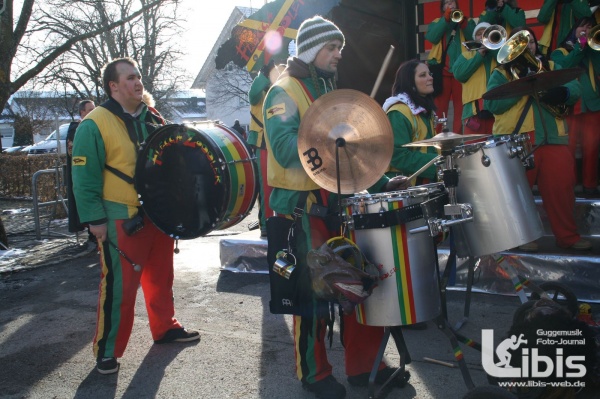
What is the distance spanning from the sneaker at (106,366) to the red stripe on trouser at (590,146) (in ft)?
16.1

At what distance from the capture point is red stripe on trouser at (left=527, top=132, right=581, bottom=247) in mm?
4816

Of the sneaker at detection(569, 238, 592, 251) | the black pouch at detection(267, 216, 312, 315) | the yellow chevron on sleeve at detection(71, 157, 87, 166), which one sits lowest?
the sneaker at detection(569, 238, 592, 251)

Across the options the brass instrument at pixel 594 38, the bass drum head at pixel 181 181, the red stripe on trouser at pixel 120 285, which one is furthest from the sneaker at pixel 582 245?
the red stripe on trouser at pixel 120 285

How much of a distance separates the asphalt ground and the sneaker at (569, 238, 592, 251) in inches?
27.2

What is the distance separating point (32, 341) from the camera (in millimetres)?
4508

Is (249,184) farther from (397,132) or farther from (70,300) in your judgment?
(70,300)

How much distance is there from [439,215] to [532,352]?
0.81 meters

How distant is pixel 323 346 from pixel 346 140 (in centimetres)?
125

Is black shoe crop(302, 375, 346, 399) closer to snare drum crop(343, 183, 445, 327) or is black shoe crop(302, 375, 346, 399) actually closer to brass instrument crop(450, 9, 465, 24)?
snare drum crop(343, 183, 445, 327)

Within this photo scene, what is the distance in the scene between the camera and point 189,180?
4086mm

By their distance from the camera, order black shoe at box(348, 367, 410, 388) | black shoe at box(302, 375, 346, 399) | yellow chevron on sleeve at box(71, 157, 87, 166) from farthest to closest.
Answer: yellow chevron on sleeve at box(71, 157, 87, 166) → black shoe at box(348, 367, 410, 388) → black shoe at box(302, 375, 346, 399)

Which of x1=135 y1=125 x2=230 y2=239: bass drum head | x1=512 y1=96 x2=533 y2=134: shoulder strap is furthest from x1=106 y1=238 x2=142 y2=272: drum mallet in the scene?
x1=512 y1=96 x2=533 y2=134: shoulder strap

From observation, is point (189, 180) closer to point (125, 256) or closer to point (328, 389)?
point (125, 256)

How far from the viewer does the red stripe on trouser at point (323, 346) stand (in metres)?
3.29
